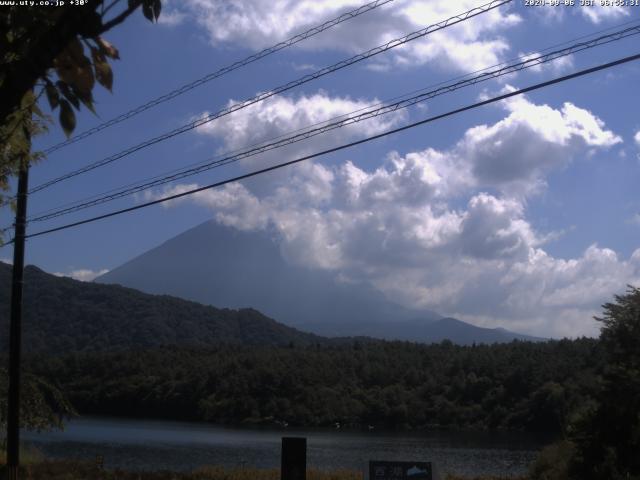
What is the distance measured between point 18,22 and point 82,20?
271 millimetres

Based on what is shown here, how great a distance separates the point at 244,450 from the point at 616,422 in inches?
1244

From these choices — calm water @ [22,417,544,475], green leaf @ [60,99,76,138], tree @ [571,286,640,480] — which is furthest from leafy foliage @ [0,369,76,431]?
green leaf @ [60,99,76,138]

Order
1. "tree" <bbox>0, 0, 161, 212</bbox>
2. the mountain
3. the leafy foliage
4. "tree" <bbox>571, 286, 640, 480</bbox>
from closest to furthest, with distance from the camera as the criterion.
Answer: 1. "tree" <bbox>0, 0, 161, 212</bbox>
2. "tree" <bbox>571, 286, 640, 480</bbox>
3. the leafy foliage
4. the mountain

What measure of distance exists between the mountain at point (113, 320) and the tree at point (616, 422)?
343ft

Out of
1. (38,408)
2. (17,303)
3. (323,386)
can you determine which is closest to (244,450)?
(38,408)

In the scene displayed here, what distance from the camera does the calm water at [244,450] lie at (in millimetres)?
35562

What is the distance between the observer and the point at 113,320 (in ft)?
496

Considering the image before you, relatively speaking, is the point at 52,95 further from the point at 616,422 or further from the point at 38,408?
the point at 38,408

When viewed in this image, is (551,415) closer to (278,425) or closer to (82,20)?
(278,425)

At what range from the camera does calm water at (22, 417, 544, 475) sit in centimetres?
3556

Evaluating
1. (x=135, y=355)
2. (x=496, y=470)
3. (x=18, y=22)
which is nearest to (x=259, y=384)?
(x=135, y=355)

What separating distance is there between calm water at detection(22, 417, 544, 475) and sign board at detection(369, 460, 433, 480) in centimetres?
1780

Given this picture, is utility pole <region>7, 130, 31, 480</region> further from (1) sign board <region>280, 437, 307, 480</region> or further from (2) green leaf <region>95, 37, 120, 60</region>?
(2) green leaf <region>95, 37, 120, 60</region>

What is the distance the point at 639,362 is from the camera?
16672mm
